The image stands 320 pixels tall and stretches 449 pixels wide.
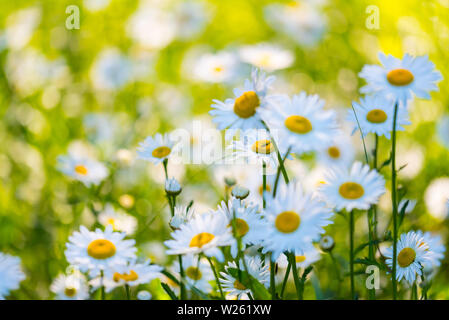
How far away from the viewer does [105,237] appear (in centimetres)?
58

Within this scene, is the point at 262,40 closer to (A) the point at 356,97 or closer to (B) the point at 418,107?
(A) the point at 356,97

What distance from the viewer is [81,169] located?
3.15 feet

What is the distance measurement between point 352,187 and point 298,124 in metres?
0.09

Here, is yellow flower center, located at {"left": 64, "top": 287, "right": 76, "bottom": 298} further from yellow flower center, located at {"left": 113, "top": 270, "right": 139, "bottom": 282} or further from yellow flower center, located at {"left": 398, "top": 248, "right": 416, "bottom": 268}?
yellow flower center, located at {"left": 398, "top": 248, "right": 416, "bottom": 268}

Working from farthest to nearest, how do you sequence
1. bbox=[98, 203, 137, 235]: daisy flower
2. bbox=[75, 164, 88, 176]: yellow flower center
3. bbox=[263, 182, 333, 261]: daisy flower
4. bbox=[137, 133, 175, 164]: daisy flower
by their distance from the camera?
bbox=[75, 164, 88, 176]: yellow flower center
bbox=[98, 203, 137, 235]: daisy flower
bbox=[137, 133, 175, 164]: daisy flower
bbox=[263, 182, 333, 261]: daisy flower

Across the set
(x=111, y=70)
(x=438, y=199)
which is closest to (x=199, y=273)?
(x=438, y=199)

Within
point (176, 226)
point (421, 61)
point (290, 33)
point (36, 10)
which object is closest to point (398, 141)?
point (290, 33)

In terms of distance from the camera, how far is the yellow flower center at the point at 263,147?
1.74 feet

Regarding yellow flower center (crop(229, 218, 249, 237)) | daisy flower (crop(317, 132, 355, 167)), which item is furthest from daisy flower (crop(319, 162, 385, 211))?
daisy flower (crop(317, 132, 355, 167))

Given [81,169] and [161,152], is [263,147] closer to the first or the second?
[161,152]

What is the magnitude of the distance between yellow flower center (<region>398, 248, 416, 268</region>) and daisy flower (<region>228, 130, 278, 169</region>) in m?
0.19

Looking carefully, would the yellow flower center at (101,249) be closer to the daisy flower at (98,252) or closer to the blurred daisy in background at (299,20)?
the daisy flower at (98,252)

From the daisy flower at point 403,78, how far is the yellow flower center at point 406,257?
0.60 ft

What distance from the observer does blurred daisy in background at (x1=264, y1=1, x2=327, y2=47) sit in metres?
1.62
